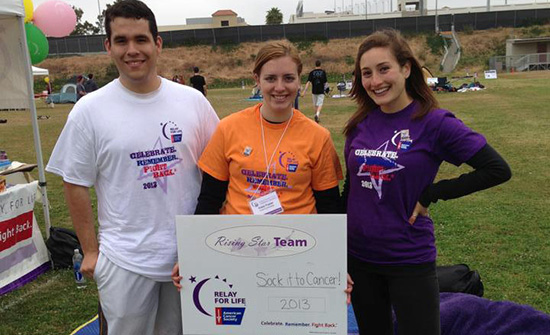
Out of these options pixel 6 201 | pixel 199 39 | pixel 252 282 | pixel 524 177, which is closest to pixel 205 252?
pixel 252 282

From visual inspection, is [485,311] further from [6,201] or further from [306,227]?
[6,201]

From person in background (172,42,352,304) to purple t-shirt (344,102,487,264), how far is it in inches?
6.5

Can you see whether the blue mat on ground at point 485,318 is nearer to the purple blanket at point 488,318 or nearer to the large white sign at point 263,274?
the purple blanket at point 488,318

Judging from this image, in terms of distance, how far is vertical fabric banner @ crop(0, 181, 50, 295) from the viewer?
4.44 m

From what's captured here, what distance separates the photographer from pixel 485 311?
11.7ft

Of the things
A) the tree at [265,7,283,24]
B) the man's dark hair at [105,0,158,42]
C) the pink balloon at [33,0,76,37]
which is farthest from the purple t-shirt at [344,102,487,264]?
the tree at [265,7,283,24]

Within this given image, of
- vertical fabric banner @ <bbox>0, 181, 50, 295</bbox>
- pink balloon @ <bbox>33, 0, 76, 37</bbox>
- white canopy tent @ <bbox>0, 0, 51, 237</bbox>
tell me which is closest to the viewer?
vertical fabric banner @ <bbox>0, 181, 50, 295</bbox>

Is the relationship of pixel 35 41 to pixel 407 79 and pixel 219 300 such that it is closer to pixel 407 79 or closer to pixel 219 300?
pixel 219 300

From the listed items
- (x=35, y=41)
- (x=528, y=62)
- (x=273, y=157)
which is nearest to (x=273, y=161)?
(x=273, y=157)

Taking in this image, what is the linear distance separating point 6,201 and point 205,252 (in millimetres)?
3090

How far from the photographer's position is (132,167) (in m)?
2.26

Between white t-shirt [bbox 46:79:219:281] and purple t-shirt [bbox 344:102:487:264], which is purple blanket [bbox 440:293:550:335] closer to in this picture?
purple t-shirt [bbox 344:102:487:264]

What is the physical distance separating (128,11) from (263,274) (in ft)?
4.46

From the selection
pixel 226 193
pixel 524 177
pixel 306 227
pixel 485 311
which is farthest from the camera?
pixel 524 177
